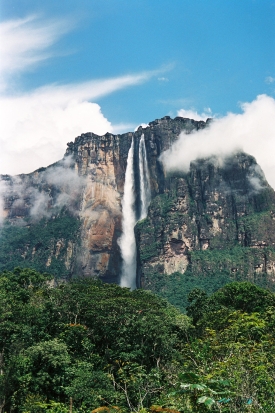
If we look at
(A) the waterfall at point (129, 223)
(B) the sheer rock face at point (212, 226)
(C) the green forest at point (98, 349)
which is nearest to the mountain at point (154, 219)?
(B) the sheer rock face at point (212, 226)

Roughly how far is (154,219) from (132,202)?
13.7 metres

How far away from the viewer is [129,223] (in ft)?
440

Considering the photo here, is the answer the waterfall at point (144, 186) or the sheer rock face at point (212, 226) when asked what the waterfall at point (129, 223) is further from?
the sheer rock face at point (212, 226)

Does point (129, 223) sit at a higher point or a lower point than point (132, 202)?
lower

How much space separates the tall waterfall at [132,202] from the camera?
13200cm

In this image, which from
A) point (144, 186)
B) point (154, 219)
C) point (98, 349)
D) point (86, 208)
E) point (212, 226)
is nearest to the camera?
point (98, 349)

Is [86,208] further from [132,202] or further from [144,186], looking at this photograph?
[144,186]

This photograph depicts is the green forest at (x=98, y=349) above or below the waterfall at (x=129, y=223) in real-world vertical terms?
below

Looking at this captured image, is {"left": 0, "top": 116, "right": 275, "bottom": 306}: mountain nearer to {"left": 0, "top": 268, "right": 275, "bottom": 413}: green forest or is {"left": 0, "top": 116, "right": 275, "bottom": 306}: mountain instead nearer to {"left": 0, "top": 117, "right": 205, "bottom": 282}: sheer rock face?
{"left": 0, "top": 117, "right": 205, "bottom": 282}: sheer rock face

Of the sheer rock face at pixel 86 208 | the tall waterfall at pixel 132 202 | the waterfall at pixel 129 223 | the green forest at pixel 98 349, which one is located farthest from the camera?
the tall waterfall at pixel 132 202

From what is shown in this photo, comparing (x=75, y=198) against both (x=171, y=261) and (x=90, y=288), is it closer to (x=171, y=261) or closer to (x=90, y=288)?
(x=171, y=261)

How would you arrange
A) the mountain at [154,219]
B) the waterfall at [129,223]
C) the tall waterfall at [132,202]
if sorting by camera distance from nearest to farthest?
the mountain at [154,219] < the waterfall at [129,223] < the tall waterfall at [132,202]

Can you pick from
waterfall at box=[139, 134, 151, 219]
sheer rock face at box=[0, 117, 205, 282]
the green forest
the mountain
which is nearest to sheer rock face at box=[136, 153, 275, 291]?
the mountain

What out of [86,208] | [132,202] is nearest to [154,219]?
[132,202]
